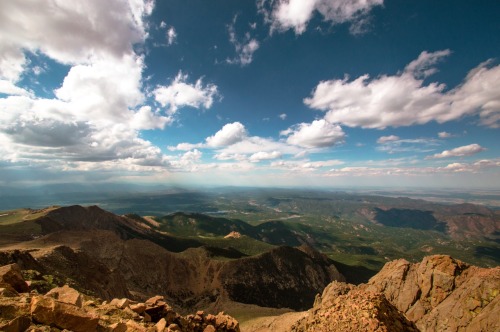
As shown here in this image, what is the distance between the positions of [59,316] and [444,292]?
255 feet

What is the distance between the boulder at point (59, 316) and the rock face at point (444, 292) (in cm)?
5340

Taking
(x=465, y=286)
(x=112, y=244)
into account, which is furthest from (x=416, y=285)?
(x=112, y=244)

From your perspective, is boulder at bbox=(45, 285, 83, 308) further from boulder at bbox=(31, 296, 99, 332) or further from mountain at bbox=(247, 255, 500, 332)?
mountain at bbox=(247, 255, 500, 332)

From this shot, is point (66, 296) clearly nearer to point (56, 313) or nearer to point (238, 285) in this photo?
point (56, 313)

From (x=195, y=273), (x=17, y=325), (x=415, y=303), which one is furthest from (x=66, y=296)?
(x=195, y=273)

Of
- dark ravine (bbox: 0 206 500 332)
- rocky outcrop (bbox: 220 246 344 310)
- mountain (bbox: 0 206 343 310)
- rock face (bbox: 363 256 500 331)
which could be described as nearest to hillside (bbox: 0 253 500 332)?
rock face (bbox: 363 256 500 331)

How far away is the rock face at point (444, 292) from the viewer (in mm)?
45625

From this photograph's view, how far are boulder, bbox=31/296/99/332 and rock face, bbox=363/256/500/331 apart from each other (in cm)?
5340

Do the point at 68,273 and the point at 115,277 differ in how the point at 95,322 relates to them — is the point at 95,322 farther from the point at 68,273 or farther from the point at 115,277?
the point at 115,277

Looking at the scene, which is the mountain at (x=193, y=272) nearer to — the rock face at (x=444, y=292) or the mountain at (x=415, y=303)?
the mountain at (x=415, y=303)

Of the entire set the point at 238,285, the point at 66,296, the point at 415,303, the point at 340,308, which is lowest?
the point at 238,285

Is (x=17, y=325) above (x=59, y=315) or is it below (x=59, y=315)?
above

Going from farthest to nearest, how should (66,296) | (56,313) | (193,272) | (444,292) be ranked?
(193,272) < (444,292) < (66,296) < (56,313)

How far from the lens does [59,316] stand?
16641 mm
